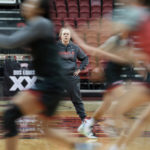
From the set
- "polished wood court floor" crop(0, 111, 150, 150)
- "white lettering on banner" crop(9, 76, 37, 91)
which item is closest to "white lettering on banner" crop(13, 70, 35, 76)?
"white lettering on banner" crop(9, 76, 37, 91)

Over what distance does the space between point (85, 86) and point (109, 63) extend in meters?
4.84

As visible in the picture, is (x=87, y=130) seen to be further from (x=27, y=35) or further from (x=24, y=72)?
(x=24, y=72)

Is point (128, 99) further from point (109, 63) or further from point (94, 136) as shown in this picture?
point (94, 136)

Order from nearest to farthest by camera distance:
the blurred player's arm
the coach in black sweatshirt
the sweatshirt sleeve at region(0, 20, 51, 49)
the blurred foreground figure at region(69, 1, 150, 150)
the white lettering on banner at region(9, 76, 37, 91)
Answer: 1. the sweatshirt sleeve at region(0, 20, 51, 49)
2. the blurred foreground figure at region(69, 1, 150, 150)
3. the blurred player's arm
4. the coach in black sweatshirt
5. the white lettering on banner at region(9, 76, 37, 91)

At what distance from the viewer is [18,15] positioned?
12.2 m

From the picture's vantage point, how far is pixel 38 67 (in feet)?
9.23

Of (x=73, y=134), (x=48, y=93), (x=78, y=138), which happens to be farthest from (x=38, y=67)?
(x=73, y=134)

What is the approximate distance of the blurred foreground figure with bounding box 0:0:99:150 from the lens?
108 inches

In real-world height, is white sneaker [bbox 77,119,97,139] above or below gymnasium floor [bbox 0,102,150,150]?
above

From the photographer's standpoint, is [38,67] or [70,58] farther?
[70,58]

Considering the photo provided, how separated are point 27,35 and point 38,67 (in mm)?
291

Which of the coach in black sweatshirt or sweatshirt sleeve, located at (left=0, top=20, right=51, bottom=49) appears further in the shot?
the coach in black sweatshirt

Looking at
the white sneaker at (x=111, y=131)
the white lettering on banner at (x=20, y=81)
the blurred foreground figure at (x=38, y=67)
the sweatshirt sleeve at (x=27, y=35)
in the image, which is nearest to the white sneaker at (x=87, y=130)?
the white sneaker at (x=111, y=131)

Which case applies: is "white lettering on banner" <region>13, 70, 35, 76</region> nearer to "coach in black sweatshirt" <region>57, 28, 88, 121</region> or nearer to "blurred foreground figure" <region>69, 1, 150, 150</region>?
"coach in black sweatshirt" <region>57, 28, 88, 121</region>
